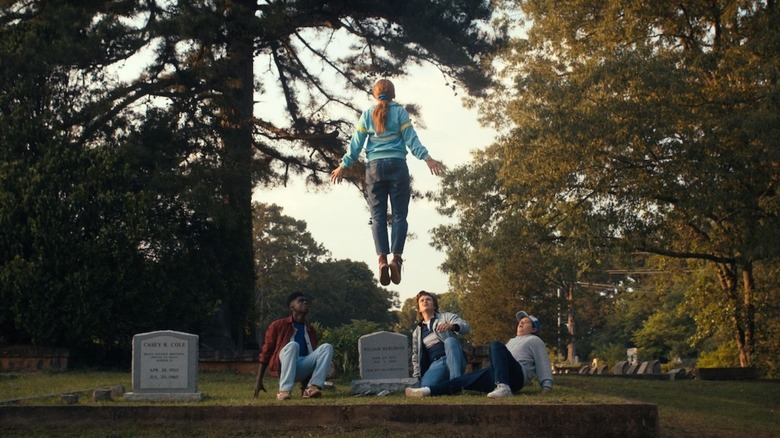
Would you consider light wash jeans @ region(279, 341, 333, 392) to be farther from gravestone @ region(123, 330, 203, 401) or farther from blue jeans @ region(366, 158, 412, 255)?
blue jeans @ region(366, 158, 412, 255)

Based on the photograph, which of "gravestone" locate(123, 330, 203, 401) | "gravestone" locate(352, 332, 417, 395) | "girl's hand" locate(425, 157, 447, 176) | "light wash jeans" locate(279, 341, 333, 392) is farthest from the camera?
"girl's hand" locate(425, 157, 447, 176)

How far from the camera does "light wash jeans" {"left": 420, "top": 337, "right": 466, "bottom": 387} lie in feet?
37.9

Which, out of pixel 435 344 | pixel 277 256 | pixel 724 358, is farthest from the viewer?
pixel 277 256

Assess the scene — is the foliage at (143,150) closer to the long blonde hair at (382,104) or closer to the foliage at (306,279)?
the long blonde hair at (382,104)

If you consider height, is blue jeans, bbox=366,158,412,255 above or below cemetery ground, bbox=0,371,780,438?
above

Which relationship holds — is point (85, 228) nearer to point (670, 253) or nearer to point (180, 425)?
point (180, 425)

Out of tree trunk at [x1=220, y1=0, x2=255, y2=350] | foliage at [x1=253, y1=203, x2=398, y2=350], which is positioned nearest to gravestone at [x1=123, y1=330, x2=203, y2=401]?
tree trunk at [x1=220, y1=0, x2=255, y2=350]

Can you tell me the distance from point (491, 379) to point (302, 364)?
220 cm

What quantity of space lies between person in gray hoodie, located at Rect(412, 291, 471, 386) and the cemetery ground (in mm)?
429

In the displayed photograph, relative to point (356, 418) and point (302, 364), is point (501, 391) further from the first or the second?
point (302, 364)

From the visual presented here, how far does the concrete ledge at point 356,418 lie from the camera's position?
993cm

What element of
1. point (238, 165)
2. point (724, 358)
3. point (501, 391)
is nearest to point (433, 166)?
point (501, 391)

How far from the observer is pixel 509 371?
445 inches

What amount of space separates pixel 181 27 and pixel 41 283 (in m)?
5.82
